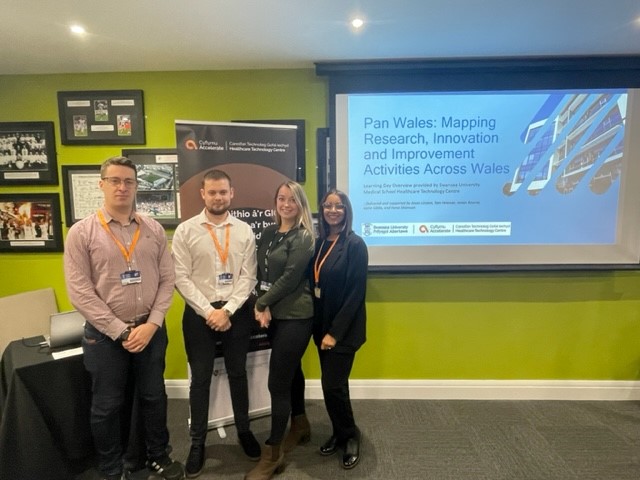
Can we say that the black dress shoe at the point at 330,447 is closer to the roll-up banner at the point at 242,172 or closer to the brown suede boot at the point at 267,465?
the brown suede boot at the point at 267,465

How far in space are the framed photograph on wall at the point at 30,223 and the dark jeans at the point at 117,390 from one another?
1386 millimetres

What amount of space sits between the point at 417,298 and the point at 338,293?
107cm

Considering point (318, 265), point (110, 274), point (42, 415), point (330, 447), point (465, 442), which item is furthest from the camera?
point (465, 442)

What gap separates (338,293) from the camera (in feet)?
6.33

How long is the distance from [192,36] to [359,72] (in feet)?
3.59

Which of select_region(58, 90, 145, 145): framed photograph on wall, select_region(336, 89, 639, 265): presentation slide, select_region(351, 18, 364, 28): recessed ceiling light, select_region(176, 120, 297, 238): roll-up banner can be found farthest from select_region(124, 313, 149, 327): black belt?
select_region(351, 18, 364, 28): recessed ceiling light

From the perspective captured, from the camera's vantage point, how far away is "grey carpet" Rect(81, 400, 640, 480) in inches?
81.7

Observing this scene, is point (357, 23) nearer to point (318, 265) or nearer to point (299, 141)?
point (299, 141)

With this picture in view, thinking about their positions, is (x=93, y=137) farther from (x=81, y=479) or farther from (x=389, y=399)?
(x=389, y=399)

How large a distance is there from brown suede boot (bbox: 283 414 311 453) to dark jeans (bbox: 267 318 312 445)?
0.93ft

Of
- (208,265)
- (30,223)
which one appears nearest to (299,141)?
(208,265)

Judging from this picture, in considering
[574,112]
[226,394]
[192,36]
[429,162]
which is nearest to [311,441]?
[226,394]

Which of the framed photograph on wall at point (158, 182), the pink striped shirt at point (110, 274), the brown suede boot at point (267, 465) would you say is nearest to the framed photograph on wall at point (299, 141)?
the framed photograph on wall at point (158, 182)

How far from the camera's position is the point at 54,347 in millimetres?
2016
